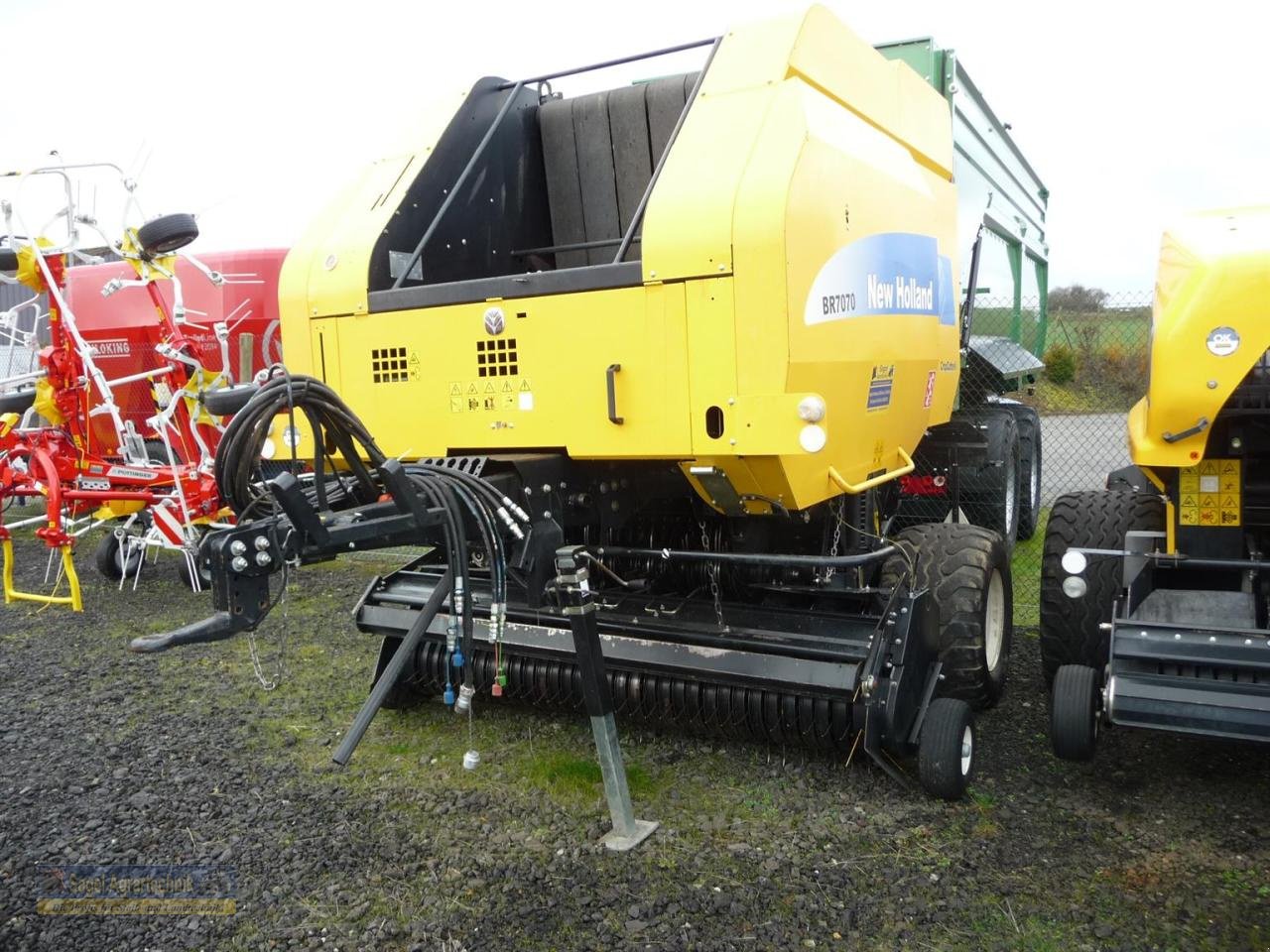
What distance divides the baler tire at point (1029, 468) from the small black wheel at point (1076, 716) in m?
4.49

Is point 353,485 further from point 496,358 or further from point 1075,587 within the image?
point 1075,587

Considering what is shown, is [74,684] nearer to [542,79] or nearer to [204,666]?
[204,666]

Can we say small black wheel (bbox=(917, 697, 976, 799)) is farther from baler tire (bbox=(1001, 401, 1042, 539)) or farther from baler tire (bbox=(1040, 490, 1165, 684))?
baler tire (bbox=(1001, 401, 1042, 539))

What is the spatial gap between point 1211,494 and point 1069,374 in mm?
6367

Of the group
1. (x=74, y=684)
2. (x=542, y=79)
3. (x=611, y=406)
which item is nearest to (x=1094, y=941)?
(x=611, y=406)

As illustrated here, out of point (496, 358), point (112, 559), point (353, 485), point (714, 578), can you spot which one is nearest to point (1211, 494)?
point (714, 578)

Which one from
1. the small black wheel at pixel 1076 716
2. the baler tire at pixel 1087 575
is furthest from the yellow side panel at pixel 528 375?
the baler tire at pixel 1087 575

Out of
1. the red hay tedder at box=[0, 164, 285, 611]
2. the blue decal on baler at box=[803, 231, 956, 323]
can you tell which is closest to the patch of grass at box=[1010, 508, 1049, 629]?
the blue decal on baler at box=[803, 231, 956, 323]

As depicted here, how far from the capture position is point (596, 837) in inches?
119

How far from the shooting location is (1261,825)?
2.99 m

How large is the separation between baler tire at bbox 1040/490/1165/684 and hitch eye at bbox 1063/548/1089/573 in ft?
0.60

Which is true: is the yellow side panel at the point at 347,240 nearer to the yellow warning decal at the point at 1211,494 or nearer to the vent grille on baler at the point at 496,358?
the vent grille on baler at the point at 496,358

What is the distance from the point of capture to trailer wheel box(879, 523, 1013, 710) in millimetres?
3643

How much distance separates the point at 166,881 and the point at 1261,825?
318 cm
